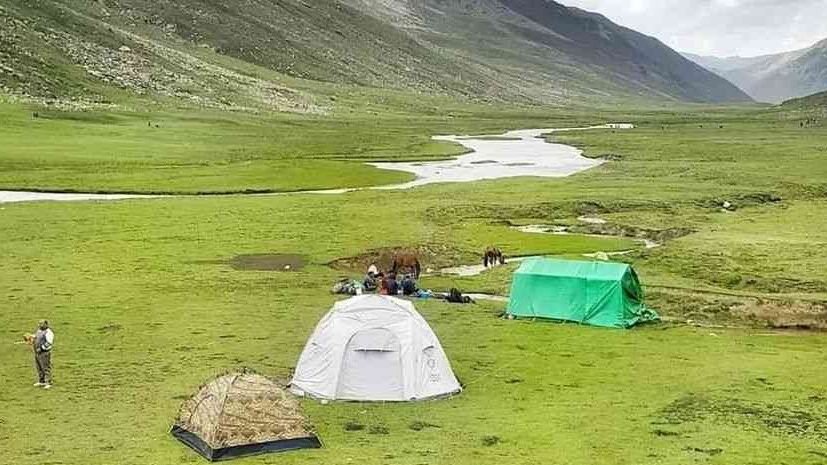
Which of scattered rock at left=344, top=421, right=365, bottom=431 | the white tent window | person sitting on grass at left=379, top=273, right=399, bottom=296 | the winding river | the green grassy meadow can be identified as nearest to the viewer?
the green grassy meadow

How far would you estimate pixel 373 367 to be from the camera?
33.7 metres

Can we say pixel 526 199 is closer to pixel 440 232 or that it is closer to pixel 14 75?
pixel 440 232

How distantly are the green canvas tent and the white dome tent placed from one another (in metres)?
14.1

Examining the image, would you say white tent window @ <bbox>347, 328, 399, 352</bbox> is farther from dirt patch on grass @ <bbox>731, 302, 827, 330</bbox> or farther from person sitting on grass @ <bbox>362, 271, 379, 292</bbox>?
dirt patch on grass @ <bbox>731, 302, 827, 330</bbox>

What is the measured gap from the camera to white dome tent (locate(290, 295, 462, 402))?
110 feet

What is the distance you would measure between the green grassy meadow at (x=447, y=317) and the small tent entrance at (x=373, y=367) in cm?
71

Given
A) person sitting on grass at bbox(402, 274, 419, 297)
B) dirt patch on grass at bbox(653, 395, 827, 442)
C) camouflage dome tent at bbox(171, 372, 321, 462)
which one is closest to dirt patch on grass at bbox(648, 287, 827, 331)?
→ person sitting on grass at bbox(402, 274, 419, 297)

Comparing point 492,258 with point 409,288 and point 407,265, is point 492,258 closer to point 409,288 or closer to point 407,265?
point 407,265

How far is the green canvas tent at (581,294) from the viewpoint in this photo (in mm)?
46812

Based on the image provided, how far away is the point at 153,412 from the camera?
3130 cm

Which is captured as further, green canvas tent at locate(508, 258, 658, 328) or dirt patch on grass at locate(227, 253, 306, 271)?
dirt patch on grass at locate(227, 253, 306, 271)

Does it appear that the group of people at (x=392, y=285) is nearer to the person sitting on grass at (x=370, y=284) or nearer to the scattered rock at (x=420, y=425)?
the person sitting on grass at (x=370, y=284)

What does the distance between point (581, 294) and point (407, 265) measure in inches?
555

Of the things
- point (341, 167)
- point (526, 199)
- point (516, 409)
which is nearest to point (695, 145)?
point (341, 167)
